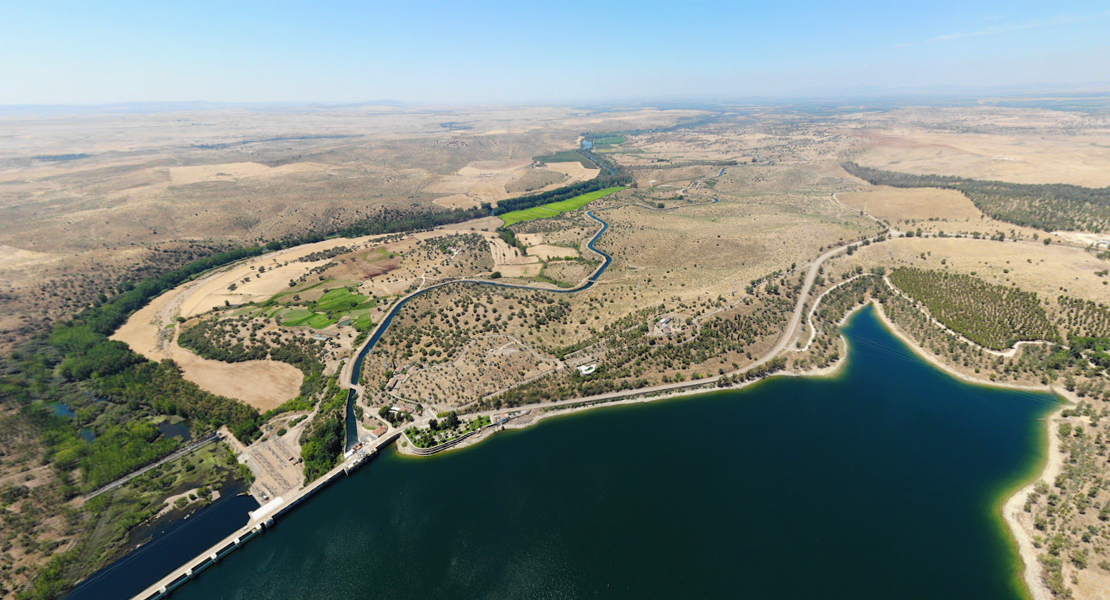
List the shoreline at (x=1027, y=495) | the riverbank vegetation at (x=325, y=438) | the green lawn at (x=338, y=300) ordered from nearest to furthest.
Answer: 1. the shoreline at (x=1027, y=495)
2. the riverbank vegetation at (x=325, y=438)
3. the green lawn at (x=338, y=300)

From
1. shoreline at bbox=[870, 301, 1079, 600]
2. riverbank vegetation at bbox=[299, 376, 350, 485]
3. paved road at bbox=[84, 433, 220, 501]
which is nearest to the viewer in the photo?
shoreline at bbox=[870, 301, 1079, 600]

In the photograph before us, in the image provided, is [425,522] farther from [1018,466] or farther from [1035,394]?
[1035,394]

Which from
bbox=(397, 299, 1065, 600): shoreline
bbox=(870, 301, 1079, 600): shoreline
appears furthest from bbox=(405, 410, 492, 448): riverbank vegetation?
bbox=(870, 301, 1079, 600): shoreline

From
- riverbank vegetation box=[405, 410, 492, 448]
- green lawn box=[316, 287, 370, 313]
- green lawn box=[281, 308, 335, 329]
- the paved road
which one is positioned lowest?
the paved road

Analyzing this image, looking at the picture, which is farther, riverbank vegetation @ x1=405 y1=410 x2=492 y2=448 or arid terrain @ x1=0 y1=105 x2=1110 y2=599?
riverbank vegetation @ x1=405 y1=410 x2=492 y2=448

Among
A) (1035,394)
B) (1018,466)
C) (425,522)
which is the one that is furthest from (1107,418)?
(425,522)

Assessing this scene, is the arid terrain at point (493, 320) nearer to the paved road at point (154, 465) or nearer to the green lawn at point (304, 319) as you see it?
the green lawn at point (304, 319)

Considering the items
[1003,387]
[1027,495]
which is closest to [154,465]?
[1027,495]

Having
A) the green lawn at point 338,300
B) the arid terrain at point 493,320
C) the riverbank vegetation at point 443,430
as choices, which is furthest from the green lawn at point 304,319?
the riverbank vegetation at point 443,430

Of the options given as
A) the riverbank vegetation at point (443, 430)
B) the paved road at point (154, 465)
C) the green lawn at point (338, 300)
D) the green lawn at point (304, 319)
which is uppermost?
the green lawn at point (338, 300)

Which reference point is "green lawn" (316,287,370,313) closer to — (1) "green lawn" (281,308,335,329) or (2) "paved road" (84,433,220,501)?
(1) "green lawn" (281,308,335,329)

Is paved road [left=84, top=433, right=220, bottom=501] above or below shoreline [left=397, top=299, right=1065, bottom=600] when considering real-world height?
below
